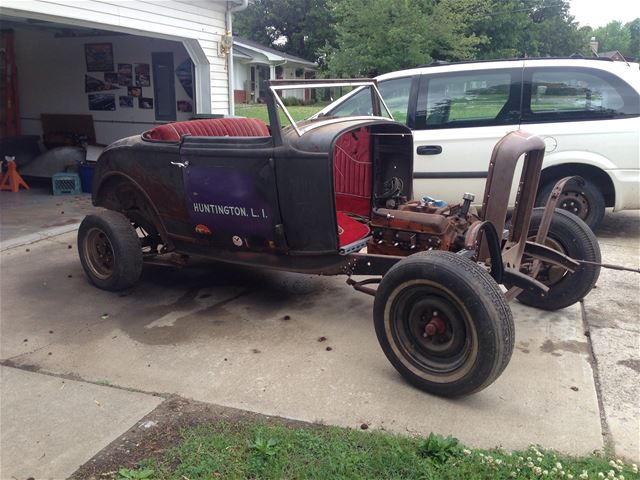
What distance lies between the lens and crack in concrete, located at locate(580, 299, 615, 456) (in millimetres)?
2904

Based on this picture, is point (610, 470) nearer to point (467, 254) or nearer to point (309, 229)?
point (467, 254)

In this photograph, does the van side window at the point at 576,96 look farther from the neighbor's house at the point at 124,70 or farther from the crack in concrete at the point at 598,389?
the neighbor's house at the point at 124,70

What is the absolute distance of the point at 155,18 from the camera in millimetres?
8281

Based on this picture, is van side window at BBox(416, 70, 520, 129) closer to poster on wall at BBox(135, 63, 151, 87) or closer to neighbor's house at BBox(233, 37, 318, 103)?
poster on wall at BBox(135, 63, 151, 87)

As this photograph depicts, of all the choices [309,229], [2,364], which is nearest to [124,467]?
[2,364]

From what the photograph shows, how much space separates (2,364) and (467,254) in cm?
317

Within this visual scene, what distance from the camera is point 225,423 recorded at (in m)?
3.12

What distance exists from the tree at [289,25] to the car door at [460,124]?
44914 mm

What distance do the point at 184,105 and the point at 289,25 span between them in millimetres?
46529

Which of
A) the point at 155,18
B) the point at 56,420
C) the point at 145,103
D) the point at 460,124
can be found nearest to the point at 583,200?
the point at 460,124

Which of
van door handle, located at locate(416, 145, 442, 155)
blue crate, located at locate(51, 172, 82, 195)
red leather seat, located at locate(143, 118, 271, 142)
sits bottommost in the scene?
blue crate, located at locate(51, 172, 82, 195)

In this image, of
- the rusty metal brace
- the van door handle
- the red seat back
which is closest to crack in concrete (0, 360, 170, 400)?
the red seat back

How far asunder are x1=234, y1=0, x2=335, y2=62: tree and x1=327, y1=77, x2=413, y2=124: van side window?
4461 cm

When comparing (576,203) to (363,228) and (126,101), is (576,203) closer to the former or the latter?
(363,228)
